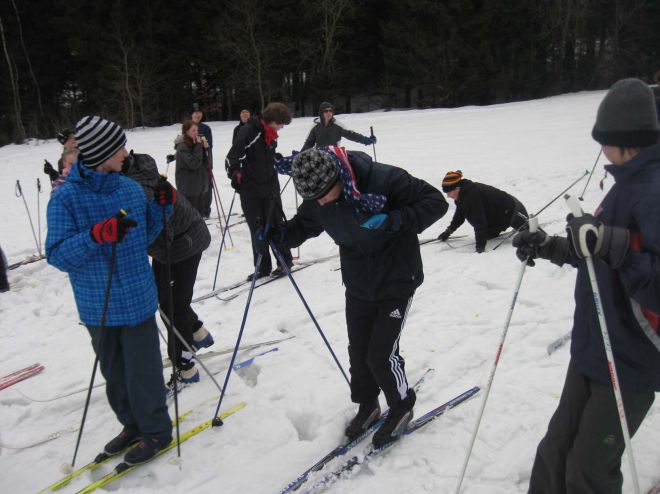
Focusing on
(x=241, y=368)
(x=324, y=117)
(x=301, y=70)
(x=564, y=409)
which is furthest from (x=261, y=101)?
(x=564, y=409)

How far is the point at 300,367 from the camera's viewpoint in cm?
388

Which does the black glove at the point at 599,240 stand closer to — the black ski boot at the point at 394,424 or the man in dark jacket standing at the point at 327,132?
the black ski boot at the point at 394,424

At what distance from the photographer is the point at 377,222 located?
2.36 meters

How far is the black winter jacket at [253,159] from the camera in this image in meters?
5.46

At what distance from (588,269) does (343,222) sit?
1.17 meters

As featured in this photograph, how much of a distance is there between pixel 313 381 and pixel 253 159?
2796mm

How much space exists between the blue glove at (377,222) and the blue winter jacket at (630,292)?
33.9 inches

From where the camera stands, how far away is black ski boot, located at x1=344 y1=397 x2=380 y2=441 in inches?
118

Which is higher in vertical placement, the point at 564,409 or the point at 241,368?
the point at 564,409

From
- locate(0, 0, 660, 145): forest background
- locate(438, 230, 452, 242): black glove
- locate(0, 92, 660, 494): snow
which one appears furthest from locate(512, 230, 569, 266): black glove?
locate(0, 0, 660, 145): forest background

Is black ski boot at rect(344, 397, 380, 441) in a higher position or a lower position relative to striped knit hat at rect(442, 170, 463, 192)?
lower

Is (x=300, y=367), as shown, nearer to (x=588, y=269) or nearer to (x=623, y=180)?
(x=588, y=269)

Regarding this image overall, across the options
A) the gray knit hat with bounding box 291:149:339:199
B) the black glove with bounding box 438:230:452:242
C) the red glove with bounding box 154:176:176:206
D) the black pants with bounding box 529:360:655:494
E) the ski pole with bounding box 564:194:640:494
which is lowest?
the black glove with bounding box 438:230:452:242

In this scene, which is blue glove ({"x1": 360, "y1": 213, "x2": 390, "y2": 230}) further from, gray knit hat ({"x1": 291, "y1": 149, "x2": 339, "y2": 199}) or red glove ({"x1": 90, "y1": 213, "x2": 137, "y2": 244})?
red glove ({"x1": 90, "y1": 213, "x2": 137, "y2": 244})
